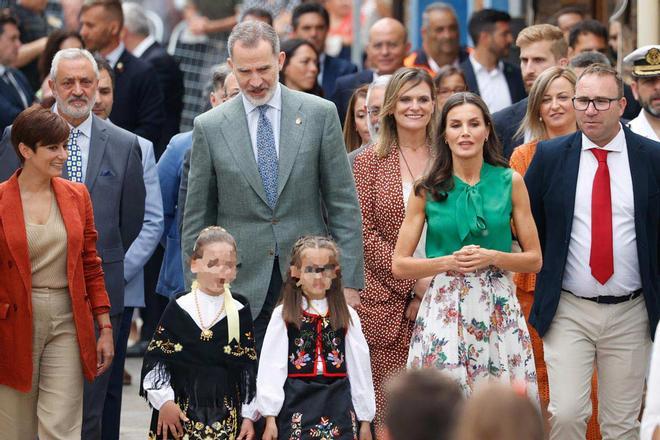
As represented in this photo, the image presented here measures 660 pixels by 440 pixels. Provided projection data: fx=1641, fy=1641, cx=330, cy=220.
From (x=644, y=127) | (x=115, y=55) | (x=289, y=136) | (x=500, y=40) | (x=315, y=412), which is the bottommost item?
(x=315, y=412)

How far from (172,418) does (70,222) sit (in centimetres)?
114

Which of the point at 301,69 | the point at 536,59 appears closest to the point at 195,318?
the point at 536,59

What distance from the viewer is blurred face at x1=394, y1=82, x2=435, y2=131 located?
9273mm

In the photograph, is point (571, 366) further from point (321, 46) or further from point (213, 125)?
point (321, 46)

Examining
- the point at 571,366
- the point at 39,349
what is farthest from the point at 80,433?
the point at 571,366

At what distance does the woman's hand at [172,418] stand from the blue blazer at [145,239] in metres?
1.78

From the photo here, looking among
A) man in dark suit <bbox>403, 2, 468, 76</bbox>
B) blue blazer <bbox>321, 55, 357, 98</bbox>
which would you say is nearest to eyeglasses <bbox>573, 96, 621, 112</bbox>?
man in dark suit <bbox>403, 2, 468, 76</bbox>

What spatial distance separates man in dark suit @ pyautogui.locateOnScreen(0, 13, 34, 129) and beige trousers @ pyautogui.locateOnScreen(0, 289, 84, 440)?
154 inches

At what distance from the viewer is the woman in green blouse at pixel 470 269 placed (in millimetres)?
8016

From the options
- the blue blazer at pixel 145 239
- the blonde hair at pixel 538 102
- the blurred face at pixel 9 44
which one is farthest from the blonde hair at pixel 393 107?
the blurred face at pixel 9 44

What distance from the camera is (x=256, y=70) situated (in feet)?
27.5

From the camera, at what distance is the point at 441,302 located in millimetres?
8078

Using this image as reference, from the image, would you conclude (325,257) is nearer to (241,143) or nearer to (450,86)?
(241,143)

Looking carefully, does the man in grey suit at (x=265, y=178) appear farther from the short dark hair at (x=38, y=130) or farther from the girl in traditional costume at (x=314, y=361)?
the short dark hair at (x=38, y=130)
